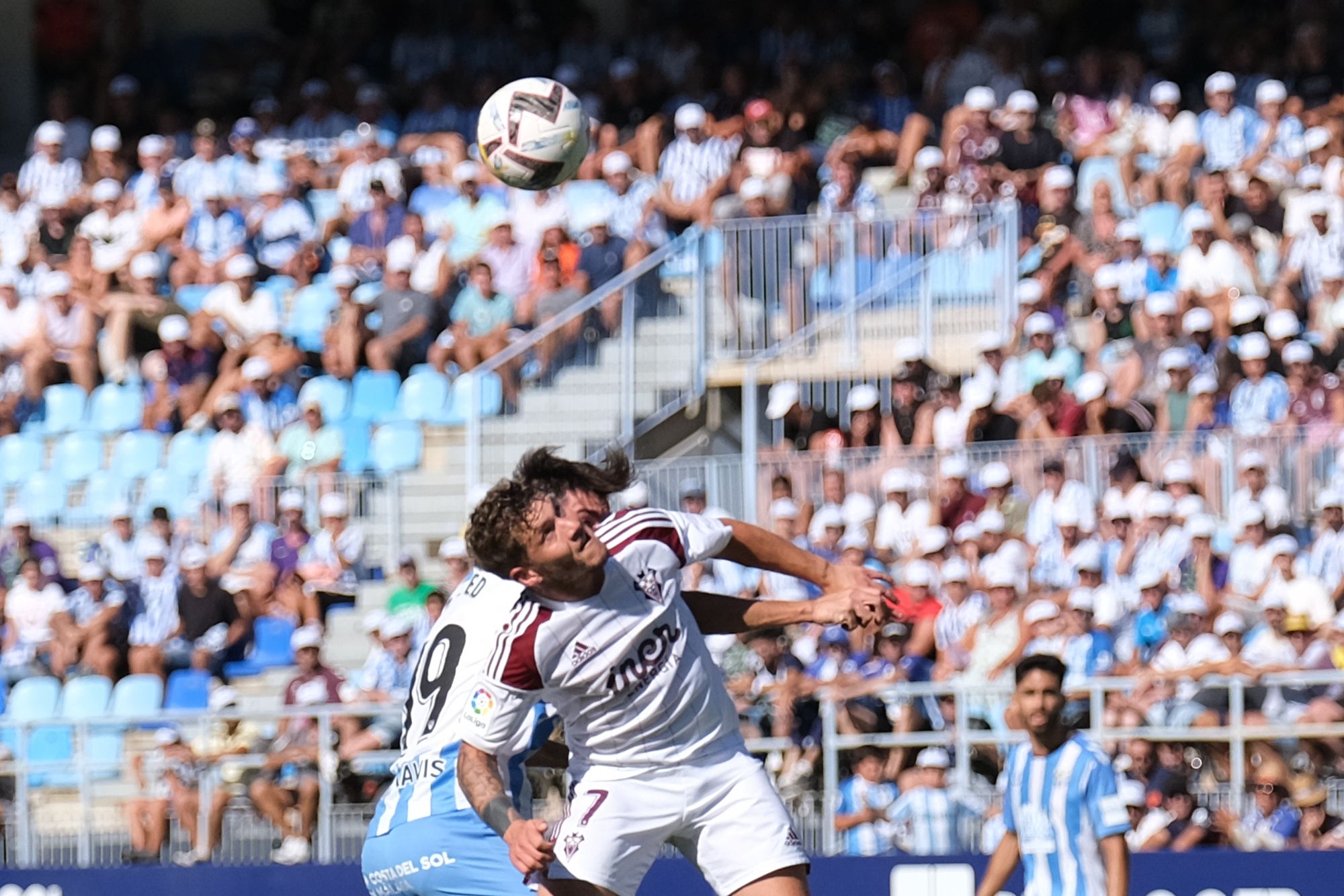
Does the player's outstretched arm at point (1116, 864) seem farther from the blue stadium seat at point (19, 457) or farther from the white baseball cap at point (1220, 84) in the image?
the blue stadium seat at point (19, 457)

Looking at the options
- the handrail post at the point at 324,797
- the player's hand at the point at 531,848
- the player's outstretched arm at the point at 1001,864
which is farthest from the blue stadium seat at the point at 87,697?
the player's hand at the point at 531,848

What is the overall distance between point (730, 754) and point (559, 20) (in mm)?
13837

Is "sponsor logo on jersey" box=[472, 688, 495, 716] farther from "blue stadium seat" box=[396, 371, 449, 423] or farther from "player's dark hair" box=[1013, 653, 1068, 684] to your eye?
"blue stadium seat" box=[396, 371, 449, 423]

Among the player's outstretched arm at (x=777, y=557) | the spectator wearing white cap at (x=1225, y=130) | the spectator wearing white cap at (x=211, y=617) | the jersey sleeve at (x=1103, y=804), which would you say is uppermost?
the spectator wearing white cap at (x=1225, y=130)

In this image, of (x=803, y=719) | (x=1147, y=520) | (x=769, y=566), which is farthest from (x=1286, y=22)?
(x=769, y=566)

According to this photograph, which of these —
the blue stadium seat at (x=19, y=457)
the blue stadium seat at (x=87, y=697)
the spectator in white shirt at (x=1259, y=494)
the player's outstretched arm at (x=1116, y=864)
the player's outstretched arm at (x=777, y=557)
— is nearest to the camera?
the player's outstretched arm at (x=777, y=557)

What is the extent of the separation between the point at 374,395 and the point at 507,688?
9682 mm

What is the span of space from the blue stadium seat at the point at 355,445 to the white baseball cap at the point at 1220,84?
6.14m

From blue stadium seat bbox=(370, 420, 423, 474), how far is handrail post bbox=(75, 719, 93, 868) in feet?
10.1

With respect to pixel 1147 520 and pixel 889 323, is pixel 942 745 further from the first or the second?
pixel 889 323

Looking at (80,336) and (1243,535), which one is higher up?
(80,336)

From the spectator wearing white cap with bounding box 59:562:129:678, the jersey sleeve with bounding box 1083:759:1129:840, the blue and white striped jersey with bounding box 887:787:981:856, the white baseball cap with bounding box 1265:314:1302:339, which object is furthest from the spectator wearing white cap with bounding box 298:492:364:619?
the jersey sleeve with bounding box 1083:759:1129:840

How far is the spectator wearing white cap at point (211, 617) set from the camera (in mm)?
14180

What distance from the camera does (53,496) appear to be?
15.8 m
